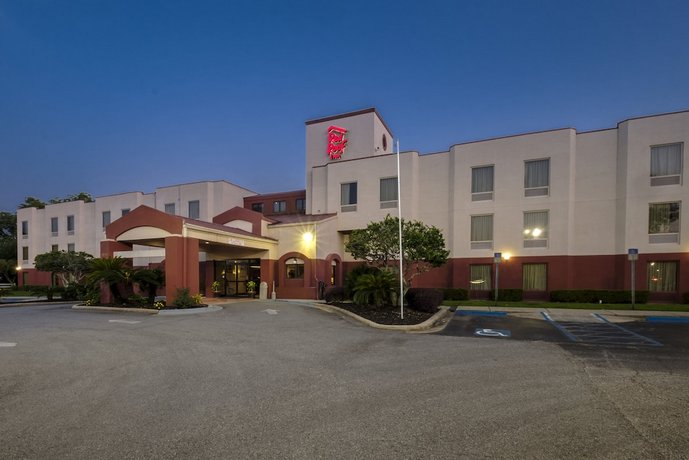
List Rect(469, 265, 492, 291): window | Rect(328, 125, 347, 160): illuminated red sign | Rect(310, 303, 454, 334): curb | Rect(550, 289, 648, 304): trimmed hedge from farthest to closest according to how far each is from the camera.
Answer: Rect(328, 125, 347, 160): illuminated red sign < Rect(469, 265, 492, 291): window < Rect(550, 289, 648, 304): trimmed hedge < Rect(310, 303, 454, 334): curb

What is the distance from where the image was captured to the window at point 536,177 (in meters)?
22.9

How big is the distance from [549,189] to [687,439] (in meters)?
21.3

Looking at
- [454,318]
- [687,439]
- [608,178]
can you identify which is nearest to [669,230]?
[608,178]

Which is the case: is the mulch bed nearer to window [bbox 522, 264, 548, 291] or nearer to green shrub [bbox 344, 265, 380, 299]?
green shrub [bbox 344, 265, 380, 299]

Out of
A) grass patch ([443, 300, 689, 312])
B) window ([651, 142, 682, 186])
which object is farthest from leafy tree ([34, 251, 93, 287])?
window ([651, 142, 682, 186])

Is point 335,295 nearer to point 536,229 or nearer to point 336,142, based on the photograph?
point 536,229

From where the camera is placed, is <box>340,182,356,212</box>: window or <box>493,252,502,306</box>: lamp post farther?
<box>340,182,356,212</box>: window

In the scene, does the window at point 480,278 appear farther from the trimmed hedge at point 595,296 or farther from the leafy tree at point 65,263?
the leafy tree at point 65,263

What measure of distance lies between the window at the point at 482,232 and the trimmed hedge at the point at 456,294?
351 cm

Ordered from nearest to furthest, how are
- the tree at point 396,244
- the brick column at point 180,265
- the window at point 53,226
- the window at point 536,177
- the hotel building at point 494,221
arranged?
the tree at point 396,244, the brick column at point 180,265, the hotel building at point 494,221, the window at point 536,177, the window at point 53,226

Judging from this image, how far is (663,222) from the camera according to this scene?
2072 cm

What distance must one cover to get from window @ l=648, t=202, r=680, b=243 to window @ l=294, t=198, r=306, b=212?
25.9 metres

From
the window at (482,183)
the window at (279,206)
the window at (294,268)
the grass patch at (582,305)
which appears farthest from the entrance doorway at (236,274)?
the window at (482,183)

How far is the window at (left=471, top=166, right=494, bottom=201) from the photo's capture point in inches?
953
